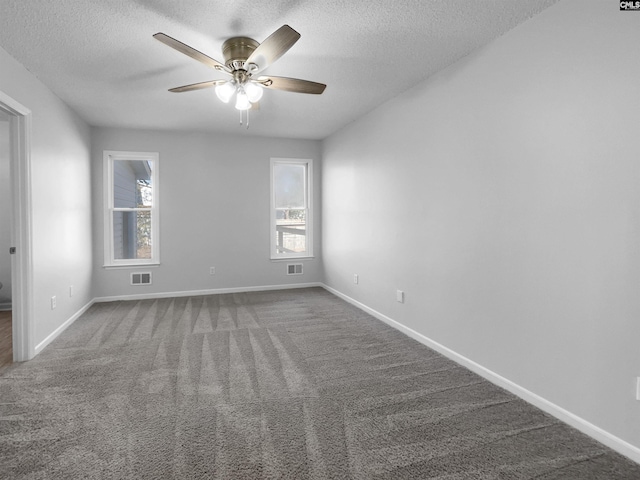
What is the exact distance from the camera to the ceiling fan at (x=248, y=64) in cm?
222

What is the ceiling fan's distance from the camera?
2.22 m

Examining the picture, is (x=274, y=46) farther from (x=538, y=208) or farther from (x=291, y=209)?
(x=291, y=209)

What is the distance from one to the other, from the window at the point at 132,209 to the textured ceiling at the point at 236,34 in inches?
51.8

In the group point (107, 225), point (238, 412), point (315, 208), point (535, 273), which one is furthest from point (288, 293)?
point (535, 273)

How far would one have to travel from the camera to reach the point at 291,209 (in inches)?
237

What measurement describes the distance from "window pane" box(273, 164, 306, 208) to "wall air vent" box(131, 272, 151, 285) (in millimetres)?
2232

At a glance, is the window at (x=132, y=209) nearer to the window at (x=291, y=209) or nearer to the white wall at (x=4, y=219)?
the white wall at (x=4, y=219)

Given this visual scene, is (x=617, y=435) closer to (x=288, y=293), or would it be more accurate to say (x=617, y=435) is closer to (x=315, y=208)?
(x=288, y=293)

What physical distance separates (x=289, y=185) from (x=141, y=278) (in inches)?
106

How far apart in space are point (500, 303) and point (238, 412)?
1945 millimetres

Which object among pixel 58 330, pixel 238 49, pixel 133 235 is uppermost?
pixel 238 49

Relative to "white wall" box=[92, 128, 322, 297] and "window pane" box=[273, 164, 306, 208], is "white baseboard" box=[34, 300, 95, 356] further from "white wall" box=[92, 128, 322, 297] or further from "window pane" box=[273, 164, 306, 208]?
"window pane" box=[273, 164, 306, 208]

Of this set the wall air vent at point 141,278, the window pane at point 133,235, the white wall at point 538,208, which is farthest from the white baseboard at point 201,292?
the white wall at point 538,208

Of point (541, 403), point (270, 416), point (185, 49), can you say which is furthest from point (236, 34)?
point (541, 403)
